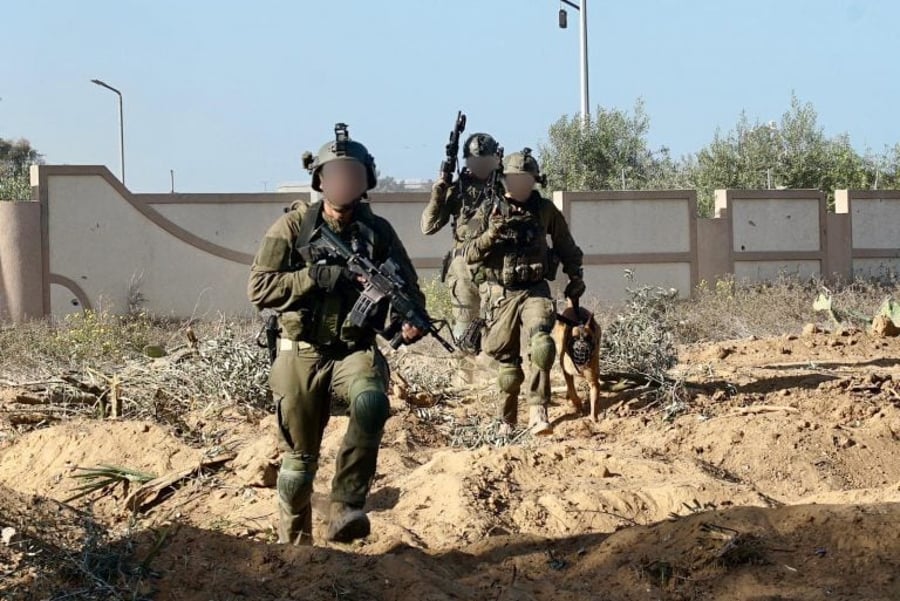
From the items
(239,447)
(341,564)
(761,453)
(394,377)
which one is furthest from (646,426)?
(341,564)

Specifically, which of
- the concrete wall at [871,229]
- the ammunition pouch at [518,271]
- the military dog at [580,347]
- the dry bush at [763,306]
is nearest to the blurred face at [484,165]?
the ammunition pouch at [518,271]

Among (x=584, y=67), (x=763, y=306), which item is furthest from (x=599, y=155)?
(x=763, y=306)

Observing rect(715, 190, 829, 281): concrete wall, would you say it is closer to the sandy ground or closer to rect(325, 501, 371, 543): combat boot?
the sandy ground

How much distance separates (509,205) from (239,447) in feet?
7.72

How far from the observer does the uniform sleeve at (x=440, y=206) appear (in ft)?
28.3

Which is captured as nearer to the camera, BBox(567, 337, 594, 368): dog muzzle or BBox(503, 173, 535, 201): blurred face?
BBox(503, 173, 535, 201): blurred face

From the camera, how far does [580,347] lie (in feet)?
28.9

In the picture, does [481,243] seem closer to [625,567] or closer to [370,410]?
[370,410]

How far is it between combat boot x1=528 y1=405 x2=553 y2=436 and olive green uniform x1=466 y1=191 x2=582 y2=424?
4cm

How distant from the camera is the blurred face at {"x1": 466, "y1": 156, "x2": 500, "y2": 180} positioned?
333 inches

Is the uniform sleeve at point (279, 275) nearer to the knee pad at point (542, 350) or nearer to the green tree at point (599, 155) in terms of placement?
the knee pad at point (542, 350)

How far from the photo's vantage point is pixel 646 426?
8.48 meters

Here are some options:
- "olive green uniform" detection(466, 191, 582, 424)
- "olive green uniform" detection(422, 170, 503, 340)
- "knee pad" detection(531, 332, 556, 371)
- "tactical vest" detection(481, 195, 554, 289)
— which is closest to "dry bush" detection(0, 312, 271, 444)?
"olive green uniform" detection(422, 170, 503, 340)

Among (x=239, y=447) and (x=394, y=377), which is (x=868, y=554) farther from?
(x=394, y=377)
